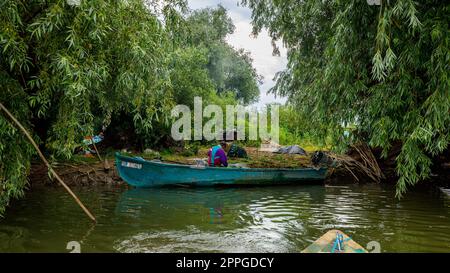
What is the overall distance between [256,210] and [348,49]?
14.3ft

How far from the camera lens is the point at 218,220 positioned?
27.8 ft

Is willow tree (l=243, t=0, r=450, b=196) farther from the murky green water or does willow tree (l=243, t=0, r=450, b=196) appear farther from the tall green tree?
the tall green tree

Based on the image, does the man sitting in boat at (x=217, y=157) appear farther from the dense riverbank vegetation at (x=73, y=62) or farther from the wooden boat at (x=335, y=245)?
the wooden boat at (x=335, y=245)

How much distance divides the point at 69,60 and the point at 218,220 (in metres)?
4.52

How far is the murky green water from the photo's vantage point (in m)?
6.47

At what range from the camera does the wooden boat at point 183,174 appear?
12.2 metres

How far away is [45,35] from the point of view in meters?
5.95

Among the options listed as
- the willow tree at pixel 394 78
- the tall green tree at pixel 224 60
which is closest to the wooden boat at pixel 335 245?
the willow tree at pixel 394 78

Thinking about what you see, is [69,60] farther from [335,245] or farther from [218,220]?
[218,220]
